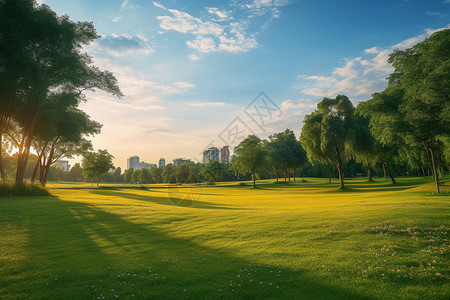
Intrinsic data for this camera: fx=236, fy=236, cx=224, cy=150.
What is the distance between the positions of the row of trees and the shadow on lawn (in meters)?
22.9

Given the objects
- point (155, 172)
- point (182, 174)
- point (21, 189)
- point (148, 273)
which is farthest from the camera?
point (155, 172)

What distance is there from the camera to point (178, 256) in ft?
29.7

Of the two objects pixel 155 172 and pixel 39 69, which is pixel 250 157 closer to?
pixel 39 69

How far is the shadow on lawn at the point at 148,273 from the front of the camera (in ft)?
20.7

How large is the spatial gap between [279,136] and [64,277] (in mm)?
89246

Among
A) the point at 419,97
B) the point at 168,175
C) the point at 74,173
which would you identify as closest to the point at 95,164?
the point at 168,175

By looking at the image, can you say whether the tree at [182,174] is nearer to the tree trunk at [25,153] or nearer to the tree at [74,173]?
the tree trunk at [25,153]

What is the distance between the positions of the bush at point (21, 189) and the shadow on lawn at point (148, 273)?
23.0 meters

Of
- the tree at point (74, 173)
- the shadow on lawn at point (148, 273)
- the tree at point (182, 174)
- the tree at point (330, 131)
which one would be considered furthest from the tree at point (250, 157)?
the tree at point (74, 173)

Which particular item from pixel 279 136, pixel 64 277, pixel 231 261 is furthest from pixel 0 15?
pixel 279 136

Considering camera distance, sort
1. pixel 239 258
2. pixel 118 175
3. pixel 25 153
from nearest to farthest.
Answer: pixel 239 258
pixel 25 153
pixel 118 175

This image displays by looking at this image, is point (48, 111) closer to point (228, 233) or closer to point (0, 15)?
point (0, 15)

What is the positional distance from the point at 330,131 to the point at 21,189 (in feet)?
160

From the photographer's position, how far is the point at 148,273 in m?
7.54
